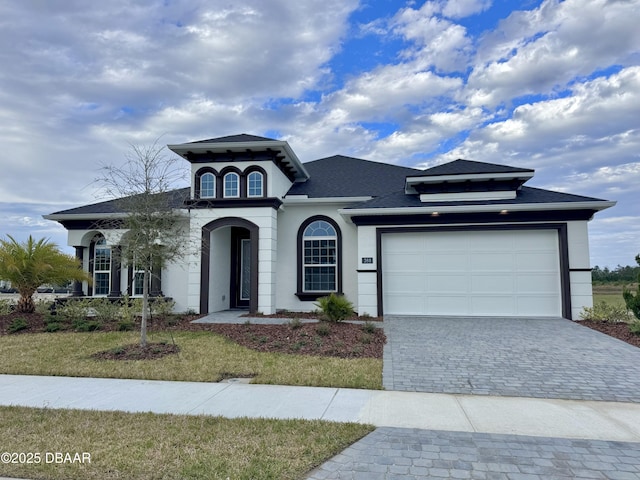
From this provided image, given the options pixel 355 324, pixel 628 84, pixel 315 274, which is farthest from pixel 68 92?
pixel 628 84

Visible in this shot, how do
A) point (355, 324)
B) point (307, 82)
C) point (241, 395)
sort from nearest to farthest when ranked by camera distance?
point (241, 395)
point (355, 324)
point (307, 82)

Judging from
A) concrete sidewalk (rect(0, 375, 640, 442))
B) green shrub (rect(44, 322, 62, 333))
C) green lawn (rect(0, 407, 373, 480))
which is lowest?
concrete sidewalk (rect(0, 375, 640, 442))

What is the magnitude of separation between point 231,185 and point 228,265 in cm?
327

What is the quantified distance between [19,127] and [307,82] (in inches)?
451

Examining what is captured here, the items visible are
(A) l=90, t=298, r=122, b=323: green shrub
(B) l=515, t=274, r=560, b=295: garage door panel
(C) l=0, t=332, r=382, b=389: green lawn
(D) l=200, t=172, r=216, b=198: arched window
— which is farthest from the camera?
(D) l=200, t=172, r=216, b=198: arched window

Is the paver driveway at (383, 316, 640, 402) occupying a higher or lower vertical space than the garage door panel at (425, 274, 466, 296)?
lower

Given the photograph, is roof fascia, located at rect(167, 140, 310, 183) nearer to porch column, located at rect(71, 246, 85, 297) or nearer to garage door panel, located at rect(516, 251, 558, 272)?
porch column, located at rect(71, 246, 85, 297)

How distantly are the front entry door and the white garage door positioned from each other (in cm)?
561

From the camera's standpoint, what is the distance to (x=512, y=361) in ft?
24.1

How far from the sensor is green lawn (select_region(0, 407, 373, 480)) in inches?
137

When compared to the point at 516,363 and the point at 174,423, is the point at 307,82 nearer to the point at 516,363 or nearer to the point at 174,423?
the point at 516,363

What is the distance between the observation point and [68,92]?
42.7ft

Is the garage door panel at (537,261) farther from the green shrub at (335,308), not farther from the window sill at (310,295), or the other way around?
the window sill at (310,295)

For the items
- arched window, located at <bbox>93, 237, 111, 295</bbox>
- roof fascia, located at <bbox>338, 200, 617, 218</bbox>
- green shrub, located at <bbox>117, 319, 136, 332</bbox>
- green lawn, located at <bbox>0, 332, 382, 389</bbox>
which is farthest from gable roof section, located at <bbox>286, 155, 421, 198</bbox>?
green lawn, located at <bbox>0, 332, 382, 389</bbox>
